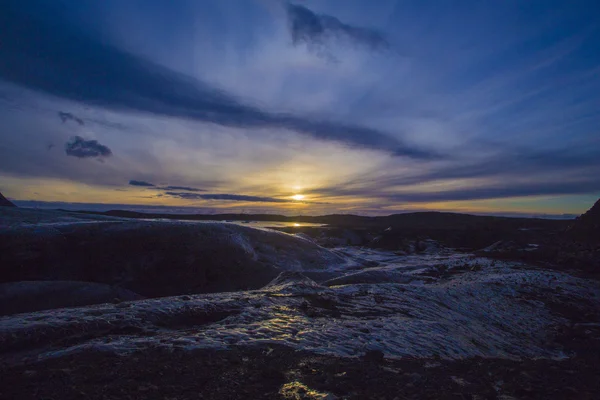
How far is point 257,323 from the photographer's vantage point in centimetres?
330

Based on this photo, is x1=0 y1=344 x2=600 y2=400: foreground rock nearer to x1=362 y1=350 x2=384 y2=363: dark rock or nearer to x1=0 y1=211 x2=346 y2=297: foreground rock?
x1=362 y1=350 x2=384 y2=363: dark rock

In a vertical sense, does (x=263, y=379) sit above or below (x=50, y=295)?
above

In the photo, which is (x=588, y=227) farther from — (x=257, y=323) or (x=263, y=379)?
(x=263, y=379)

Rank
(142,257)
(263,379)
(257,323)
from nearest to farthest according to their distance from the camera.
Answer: (263,379) < (257,323) < (142,257)

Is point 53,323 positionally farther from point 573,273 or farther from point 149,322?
point 573,273

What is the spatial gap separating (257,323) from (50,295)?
12.1ft

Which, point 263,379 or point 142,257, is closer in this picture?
point 263,379

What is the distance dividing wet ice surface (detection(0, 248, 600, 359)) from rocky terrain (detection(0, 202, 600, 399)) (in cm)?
2

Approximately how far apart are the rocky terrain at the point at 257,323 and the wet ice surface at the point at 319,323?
0.02 m

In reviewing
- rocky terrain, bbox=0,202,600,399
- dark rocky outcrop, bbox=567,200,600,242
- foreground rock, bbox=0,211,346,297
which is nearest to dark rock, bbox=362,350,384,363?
rocky terrain, bbox=0,202,600,399

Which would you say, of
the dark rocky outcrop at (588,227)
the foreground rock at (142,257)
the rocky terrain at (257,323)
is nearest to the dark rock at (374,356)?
the rocky terrain at (257,323)

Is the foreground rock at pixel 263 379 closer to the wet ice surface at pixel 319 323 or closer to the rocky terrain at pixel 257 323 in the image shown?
the rocky terrain at pixel 257 323

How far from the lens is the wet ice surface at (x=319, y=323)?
2756 mm

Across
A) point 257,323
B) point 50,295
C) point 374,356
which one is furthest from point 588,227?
point 50,295
